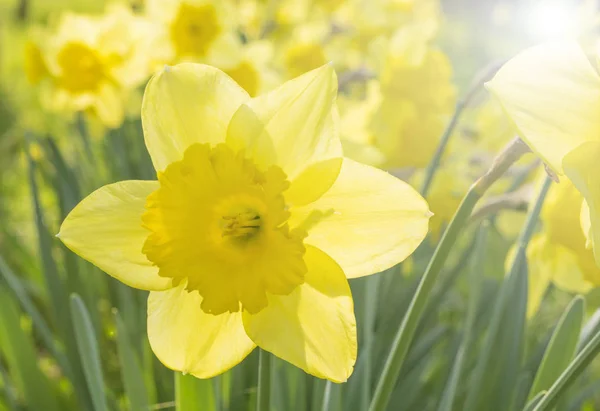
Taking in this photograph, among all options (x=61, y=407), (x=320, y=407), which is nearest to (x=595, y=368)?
(x=320, y=407)

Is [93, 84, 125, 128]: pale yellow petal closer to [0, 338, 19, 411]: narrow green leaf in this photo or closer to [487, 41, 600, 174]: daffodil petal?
[0, 338, 19, 411]: narrow green leaf

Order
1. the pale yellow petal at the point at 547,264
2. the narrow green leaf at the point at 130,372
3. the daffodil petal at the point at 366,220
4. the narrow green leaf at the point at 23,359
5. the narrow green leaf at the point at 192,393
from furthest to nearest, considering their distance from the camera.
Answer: the narrow green leaf at the point at 23,359, the pale yellow petal at the point at 547,264, the narrow green leaf at the point at 130,372, the narrow green leaf at the point at 192,393, the daffodil petal at the point at 366,220

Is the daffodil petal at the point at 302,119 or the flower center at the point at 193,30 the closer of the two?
the daffodil petal at the point at 302,119

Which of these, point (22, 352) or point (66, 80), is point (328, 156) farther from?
point (66, 80)

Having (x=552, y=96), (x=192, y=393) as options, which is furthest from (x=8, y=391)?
(x=552, y=96)

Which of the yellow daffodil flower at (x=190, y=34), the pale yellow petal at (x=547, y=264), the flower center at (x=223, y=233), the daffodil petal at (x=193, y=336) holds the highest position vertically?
the yellow daffodil flower at (x=190, y=34)

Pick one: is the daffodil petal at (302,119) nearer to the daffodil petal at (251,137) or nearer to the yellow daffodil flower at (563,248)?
the daffodil petal at (251,137)

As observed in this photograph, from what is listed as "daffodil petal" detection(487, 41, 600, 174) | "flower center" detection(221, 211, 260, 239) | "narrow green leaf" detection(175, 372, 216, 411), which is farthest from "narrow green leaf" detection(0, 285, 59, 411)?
"daffodil petal" detection(487, 41, 600, 174)

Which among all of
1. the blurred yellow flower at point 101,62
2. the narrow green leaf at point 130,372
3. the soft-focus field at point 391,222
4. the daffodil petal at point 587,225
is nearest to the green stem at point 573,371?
the soft-focus field at point 391,222
